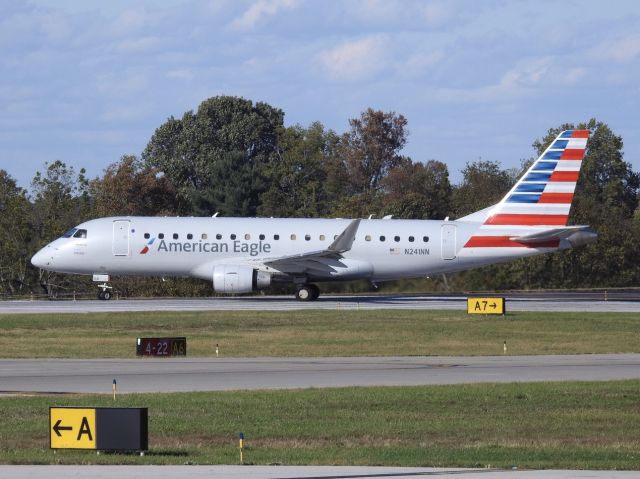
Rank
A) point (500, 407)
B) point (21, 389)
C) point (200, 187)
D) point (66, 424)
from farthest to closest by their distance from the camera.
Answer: point (200, 187)
point (21, 389)
point (500, 407)
point (66, 424)

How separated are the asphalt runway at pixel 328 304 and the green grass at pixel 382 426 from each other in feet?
83.8

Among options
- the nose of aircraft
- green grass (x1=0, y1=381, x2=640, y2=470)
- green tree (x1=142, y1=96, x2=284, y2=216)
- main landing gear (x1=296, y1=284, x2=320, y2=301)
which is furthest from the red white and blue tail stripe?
green tree (x1=142, y1=96, x2=284, y2=216)

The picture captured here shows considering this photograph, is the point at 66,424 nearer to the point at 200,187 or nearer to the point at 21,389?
the point at 21,389

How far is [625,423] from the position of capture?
20688 mm

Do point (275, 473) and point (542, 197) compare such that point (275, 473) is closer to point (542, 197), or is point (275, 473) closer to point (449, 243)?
point (449, 243)

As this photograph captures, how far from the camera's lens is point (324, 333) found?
39.0 m

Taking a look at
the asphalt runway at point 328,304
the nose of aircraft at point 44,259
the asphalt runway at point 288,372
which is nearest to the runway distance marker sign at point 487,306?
the asphalt runway at point 328,304

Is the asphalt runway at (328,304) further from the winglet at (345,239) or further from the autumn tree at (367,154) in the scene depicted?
the autumn tree at (367,154)

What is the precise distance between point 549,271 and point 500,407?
54.1m

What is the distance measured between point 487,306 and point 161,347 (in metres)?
17.9

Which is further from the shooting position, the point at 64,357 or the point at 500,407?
the point at 64,357


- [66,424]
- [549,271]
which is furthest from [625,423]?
[549,271]

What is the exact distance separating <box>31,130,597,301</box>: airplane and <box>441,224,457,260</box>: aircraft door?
0.15ft

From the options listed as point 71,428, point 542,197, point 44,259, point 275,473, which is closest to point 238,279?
point 44,259
